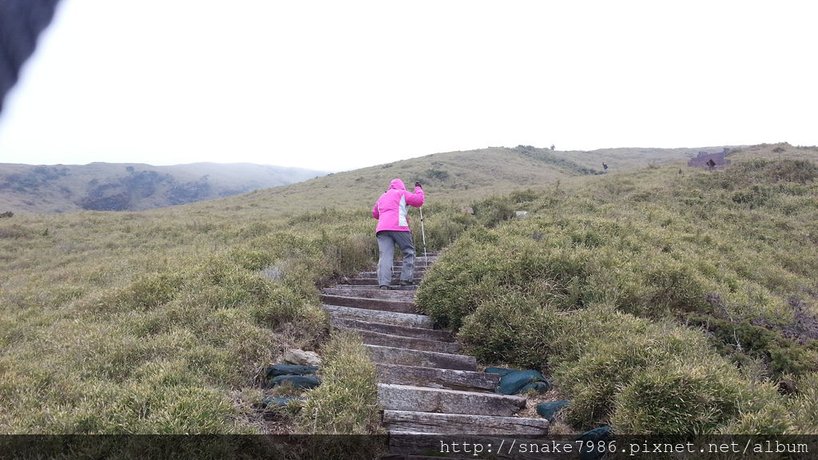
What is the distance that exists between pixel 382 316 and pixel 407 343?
3.88ft

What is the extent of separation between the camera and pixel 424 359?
654 cm

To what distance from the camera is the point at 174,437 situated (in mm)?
3984

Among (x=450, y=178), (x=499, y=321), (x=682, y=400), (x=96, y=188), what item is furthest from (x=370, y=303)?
(x=96, y=188)

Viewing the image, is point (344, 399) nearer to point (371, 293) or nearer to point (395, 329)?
A: point (395, 329)

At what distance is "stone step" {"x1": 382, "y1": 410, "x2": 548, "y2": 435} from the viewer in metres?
4.78

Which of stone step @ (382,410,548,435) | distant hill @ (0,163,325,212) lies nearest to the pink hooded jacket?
stone step @ (382,410,548,435)

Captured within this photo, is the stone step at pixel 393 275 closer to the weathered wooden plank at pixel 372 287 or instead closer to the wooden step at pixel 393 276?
the wooden step at pixel 393 276

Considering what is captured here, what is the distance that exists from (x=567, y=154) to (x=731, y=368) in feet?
238

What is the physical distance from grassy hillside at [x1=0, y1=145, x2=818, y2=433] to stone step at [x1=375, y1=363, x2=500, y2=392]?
58 centimetres

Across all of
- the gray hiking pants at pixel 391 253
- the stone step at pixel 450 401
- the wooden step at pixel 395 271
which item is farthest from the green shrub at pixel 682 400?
the wooden step at pixel 395 271

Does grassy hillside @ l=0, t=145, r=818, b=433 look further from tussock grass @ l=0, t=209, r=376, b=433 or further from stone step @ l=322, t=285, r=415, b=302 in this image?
stone step @ l=322, t=285, r=415, b=302

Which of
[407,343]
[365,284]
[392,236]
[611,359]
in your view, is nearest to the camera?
[611,359]

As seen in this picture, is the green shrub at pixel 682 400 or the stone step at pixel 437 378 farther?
the stone step at pixel 437 378

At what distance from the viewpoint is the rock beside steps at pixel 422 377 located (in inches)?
191
